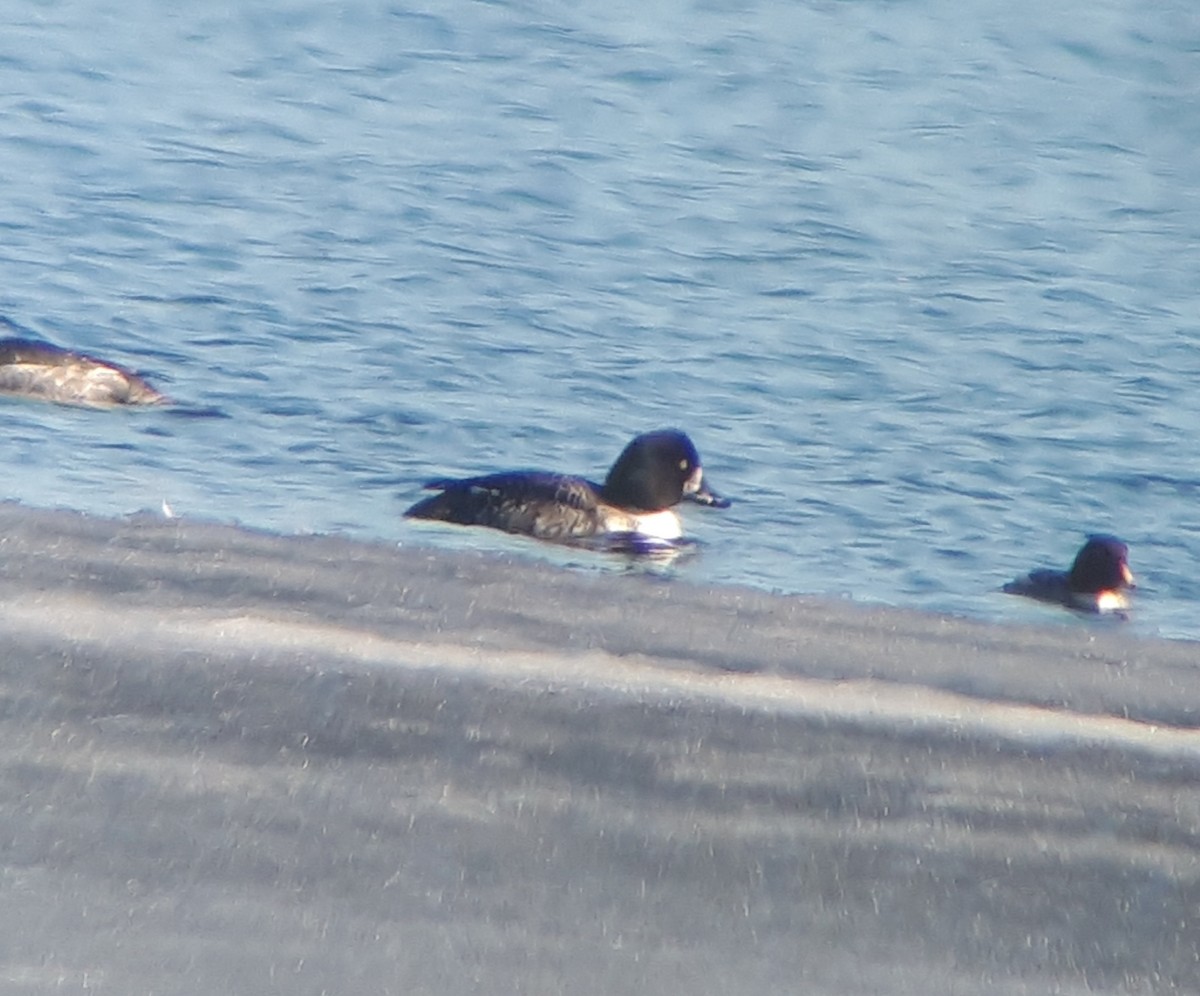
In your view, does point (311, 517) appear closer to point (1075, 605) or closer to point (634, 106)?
point (1075, 605)

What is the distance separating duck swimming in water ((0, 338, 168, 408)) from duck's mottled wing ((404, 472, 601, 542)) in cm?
185

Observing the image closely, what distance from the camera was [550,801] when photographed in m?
3.95

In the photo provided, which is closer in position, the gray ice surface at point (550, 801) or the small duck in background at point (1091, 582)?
the gray ice surface at point (550, 801)

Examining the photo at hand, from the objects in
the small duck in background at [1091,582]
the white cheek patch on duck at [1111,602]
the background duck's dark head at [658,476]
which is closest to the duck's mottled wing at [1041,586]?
the small duck in background at [1091,582]

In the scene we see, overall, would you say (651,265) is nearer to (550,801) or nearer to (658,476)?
(658,476)

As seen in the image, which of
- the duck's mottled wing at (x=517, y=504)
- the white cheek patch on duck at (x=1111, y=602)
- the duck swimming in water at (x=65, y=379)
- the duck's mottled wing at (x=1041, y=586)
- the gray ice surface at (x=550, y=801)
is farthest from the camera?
the duck swimming in water at (x=65, y=379)

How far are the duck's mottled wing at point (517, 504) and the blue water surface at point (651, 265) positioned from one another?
0.56 feet

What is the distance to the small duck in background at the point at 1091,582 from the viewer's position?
A: 30.4ft

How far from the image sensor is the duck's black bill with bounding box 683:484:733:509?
35.6 feet

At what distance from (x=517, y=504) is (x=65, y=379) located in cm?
263

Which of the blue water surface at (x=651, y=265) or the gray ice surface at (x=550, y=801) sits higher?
the gray ice surface at (x=550, y=801)

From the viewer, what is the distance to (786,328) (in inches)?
583

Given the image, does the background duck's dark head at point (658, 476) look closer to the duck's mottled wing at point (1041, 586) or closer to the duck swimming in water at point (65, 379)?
the duck's mottled wing at point (1041, 586)

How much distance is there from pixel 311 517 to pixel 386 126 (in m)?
10.9
